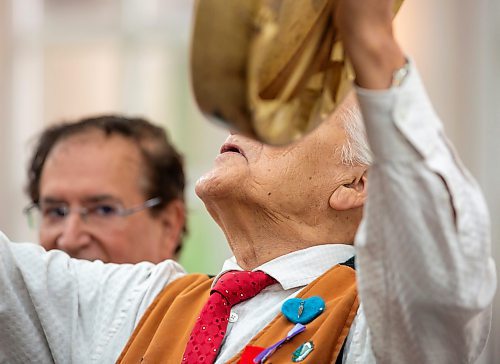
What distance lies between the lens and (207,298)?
2615mm

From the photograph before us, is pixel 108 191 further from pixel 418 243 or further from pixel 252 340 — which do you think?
pixel 418 243

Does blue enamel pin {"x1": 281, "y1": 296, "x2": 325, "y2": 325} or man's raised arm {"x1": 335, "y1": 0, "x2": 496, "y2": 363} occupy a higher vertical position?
man's raised arm {"x1": 335, "y1": 0, "x2": 496, "y2": 363}

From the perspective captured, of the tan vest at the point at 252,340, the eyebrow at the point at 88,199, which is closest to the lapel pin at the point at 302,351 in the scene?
the tan vest at the point at 252,340

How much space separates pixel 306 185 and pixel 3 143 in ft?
20.8

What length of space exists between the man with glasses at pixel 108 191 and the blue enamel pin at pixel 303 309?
1.44m

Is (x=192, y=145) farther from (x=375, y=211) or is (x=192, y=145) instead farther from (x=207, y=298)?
(x=375, y=211)

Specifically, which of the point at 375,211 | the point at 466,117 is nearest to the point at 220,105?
the point at 375,211

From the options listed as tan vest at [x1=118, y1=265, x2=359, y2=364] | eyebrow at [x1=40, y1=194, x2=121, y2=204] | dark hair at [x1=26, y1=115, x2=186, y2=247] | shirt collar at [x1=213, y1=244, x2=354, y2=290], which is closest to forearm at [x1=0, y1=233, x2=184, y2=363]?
tan vest at [x1=118, y1=265, x2=359, y2=364]

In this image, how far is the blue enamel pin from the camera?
2336mm

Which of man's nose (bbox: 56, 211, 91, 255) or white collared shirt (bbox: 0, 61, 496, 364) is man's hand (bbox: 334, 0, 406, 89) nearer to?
white collared shirt (bbox: 0, 61, 496, 364)

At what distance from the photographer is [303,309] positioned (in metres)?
2.36

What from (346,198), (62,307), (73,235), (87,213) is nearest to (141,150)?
(87,213)

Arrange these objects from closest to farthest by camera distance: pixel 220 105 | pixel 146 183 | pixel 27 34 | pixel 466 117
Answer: pixel 220 105 < pixel 146 183 < pixel 466 117 < pixel 27 34

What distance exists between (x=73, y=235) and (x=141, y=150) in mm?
527
